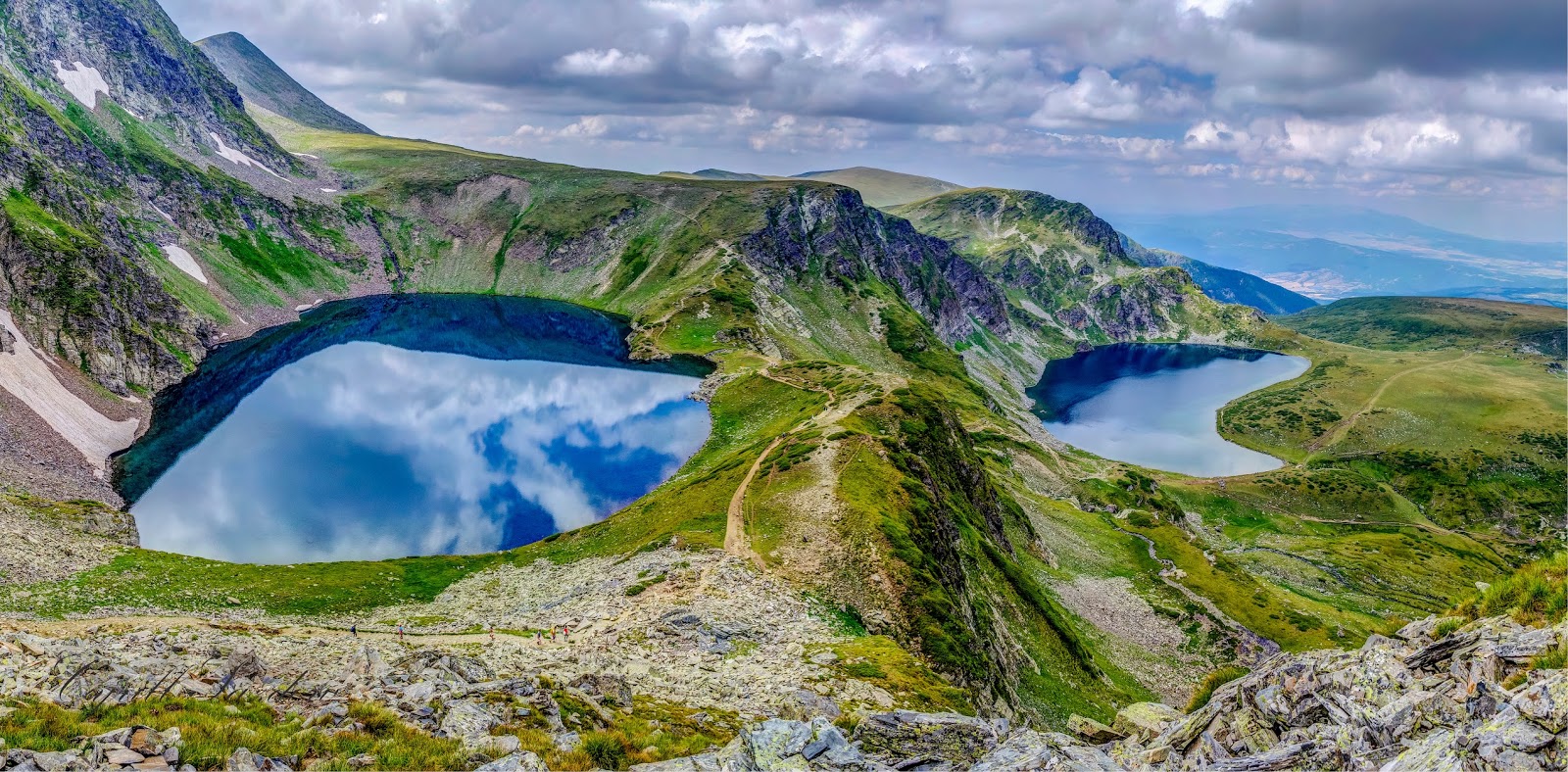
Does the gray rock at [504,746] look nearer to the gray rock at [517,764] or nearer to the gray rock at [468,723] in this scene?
the gray rock at [468,723]

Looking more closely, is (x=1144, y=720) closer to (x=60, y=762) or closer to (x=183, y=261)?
(x=60, y=762)

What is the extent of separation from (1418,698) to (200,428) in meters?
134

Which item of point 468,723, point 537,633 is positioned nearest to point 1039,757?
point 468,723

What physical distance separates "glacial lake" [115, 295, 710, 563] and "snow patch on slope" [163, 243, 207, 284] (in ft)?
78.7

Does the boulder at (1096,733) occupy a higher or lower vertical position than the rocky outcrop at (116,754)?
lower

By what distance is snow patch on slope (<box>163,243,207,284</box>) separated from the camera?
170375 mm

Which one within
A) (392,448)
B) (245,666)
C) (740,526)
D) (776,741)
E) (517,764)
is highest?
(245,666)

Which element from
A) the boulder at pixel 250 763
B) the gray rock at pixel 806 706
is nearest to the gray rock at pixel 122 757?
the boulder at pixel 250 763

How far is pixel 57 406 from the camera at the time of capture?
3597 inches

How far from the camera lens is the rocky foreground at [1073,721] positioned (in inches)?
554

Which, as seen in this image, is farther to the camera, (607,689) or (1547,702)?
(607,689)

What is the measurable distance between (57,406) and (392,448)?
39.0 m

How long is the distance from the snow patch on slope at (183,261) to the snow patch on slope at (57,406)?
80077 millimetres

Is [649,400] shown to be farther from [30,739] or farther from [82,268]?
[30,739]
